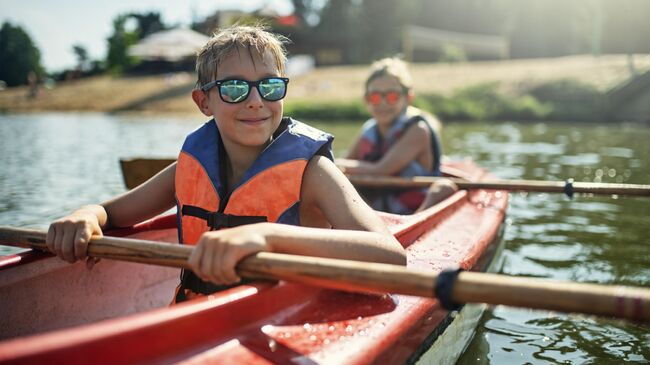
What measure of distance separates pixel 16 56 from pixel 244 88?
1846 inches

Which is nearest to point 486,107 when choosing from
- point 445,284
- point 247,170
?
point 247,170

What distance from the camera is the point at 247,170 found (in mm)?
2262

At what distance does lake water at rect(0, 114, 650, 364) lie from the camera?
3.23 meters

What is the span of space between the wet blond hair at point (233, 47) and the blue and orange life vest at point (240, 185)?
257 mm

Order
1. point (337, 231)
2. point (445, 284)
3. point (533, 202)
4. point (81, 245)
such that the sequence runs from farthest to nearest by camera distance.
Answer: point (533, 202), point (81, 245), point (337, 231), point (445, 284)

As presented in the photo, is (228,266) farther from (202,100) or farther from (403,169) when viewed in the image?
(403,169)

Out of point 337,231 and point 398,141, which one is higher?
point 337,231

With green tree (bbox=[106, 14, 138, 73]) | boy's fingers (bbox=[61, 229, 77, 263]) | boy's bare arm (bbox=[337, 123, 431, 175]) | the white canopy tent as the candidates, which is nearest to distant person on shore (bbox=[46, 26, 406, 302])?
boy's fingers (bbox=[61, 229, 77, 263])

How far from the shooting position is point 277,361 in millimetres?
1545

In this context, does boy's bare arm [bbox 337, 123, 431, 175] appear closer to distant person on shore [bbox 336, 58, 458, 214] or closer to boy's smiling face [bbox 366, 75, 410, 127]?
distant person on shore [bbox 336, 58, 458, 214]

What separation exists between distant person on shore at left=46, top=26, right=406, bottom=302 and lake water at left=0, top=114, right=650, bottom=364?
53.4 inches

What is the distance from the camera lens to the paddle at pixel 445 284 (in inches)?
52.5

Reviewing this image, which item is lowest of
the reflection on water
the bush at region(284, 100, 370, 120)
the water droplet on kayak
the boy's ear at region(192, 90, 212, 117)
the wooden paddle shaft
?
the reflection on water

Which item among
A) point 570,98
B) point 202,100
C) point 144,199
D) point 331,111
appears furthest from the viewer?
point 570,98
